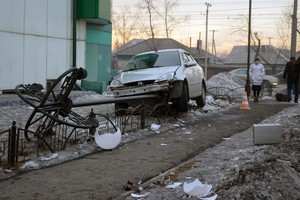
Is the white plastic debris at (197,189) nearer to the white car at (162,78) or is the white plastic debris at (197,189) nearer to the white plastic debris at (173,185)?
the white plastic debris at (173,185)

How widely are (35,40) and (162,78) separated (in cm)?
730

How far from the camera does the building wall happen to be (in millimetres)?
14336

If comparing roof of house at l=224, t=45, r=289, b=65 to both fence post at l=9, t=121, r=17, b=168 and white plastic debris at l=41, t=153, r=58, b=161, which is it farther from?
fence post at l=9, t=121, r=17, b=168

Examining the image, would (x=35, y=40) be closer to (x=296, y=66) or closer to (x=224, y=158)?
(x=296, y=66)

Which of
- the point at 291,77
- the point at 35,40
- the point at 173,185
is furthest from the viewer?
the point at 291,77

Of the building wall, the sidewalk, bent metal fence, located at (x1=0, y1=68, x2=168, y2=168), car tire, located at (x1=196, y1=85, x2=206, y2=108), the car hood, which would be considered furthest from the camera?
the building wall

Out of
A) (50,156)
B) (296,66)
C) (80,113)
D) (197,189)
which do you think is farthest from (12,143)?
(296,66)

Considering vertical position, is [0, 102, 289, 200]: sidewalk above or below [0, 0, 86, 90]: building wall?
below

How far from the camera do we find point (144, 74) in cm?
1054

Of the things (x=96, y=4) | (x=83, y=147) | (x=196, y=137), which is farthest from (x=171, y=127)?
(x=96, y=4)

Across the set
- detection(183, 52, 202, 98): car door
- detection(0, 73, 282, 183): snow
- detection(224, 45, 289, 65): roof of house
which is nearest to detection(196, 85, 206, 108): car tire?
detection(0, 73, 282, 183): snow

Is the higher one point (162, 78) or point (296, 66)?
point (296, 66)

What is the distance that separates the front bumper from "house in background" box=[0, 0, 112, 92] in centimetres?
544

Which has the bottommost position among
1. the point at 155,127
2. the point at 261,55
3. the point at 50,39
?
the point at 155,127
